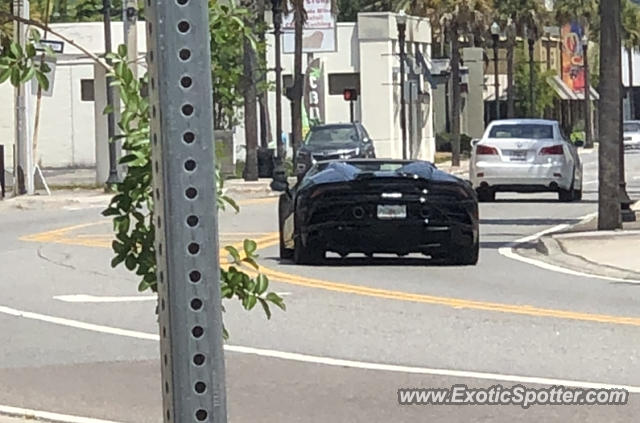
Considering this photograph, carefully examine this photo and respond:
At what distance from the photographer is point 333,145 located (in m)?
39.3

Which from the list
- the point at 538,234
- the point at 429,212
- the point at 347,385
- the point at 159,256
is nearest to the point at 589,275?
the point at 429,212

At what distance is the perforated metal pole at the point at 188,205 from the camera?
2.45 metres

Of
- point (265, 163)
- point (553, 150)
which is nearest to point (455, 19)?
point (265, 163)

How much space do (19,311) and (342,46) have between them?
48721mm

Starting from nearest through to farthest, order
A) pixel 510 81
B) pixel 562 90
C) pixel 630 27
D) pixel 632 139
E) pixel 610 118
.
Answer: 1. pixel 610 118
2. pixel 510 81
3. pixel 632 139
4. pixel 562 90
5. pixel 630 27

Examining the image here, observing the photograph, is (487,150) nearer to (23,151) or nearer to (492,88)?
(23,151)

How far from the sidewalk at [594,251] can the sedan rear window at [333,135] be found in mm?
18011

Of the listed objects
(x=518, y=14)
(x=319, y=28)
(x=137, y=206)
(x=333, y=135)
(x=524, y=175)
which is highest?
(x=518, y=14)

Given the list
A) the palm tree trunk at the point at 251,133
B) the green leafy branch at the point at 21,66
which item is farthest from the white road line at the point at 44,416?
the palm tree trunk at the point at 251,133

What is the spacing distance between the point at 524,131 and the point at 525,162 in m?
1.11

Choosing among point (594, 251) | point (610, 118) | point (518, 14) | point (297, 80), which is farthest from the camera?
point (518, 14)

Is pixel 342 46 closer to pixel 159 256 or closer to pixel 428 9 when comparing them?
pixel 428 9

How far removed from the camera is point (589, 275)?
16.8m

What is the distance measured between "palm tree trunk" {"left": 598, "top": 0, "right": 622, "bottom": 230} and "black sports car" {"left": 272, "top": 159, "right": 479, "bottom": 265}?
4463mm
